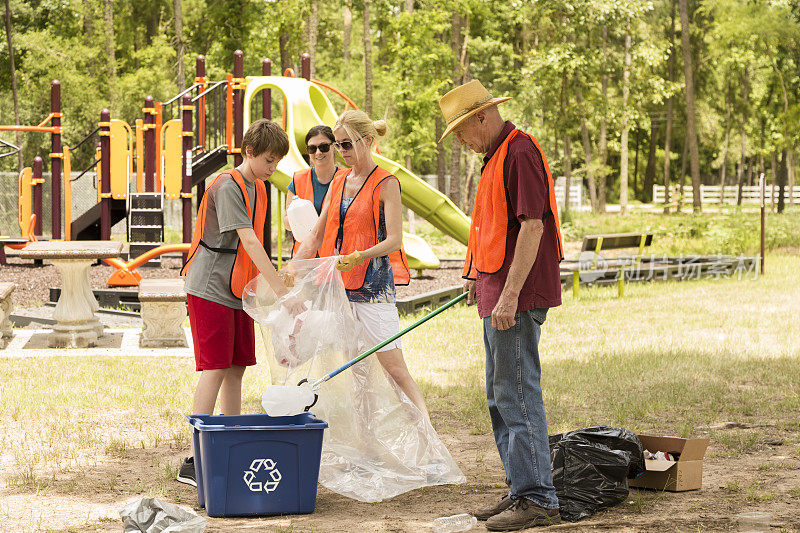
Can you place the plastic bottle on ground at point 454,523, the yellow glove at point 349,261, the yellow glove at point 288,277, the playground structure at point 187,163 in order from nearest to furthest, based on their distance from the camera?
the plastic bottle on ground at point 454,523 → the yellow glove at point 349,261 → the yellow glove at point 288,277 → the playground structure at point 187,163

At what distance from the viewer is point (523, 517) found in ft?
13.4

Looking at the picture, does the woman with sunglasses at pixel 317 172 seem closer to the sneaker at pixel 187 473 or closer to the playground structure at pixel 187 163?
the sneaker at pixel 187 473

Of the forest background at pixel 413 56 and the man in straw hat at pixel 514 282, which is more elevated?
the forest background at pixel 413 56

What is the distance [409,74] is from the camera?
2791cm

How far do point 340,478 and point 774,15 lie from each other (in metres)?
28.3

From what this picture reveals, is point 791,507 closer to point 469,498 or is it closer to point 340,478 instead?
point 469,498

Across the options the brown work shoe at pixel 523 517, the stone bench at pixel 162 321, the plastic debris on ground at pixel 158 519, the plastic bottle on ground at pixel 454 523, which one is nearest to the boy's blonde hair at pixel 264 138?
the plastic debris on ground at pixel 158 519

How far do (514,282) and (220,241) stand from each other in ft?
5.03

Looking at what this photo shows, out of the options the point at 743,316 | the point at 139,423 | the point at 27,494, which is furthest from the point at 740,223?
the point at 27,494

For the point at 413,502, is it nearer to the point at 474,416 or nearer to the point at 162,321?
the point at 474,416

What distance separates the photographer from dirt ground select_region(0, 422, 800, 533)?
4133 millimetres

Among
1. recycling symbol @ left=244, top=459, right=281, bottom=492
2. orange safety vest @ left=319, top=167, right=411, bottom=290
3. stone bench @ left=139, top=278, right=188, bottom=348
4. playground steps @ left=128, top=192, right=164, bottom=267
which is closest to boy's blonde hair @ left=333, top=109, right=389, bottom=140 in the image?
orange safety vest @ left=319, top=167, right=411, bottom=290

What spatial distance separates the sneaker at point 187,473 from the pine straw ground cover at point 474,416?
0.20 ft

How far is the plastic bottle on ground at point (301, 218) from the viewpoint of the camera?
5410 mm
